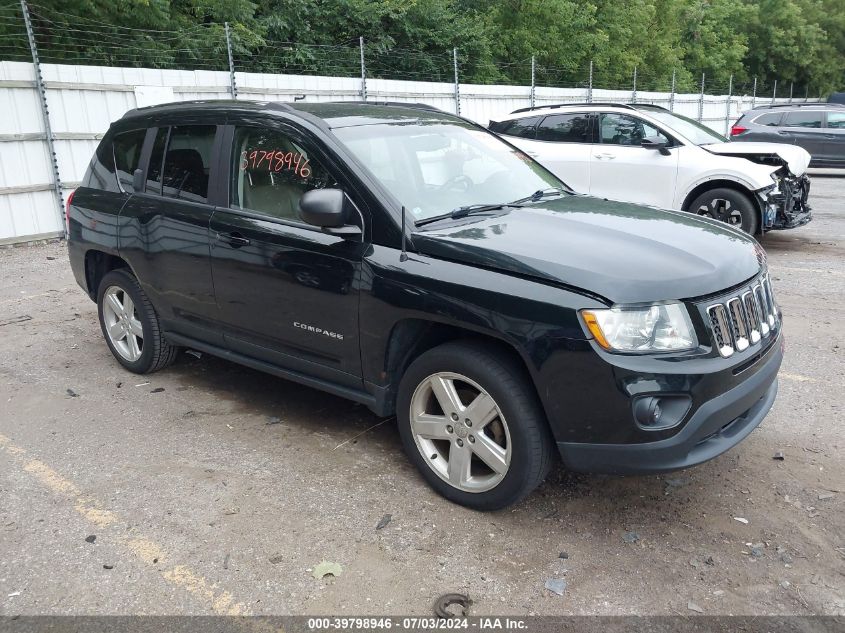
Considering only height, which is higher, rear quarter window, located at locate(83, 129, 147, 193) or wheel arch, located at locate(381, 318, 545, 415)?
rear quarter window, located at locate(83, 129, 147, 193)

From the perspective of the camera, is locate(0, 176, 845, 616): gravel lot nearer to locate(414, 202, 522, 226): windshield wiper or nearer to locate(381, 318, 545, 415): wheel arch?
locate(381, 318, 545, 415): wheel arch

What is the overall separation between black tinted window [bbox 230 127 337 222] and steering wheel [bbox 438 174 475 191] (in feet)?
2.01

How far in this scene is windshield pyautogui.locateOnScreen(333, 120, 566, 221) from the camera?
12.7 feet

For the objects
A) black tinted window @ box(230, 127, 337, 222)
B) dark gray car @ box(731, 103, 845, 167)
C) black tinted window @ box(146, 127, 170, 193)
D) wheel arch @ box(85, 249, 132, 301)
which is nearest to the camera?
black tinted window @ box(230, 127, 337, 222)

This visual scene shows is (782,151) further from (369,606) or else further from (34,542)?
(34,542)

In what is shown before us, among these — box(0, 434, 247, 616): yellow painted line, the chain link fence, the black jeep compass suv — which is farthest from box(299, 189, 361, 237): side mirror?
the chain link fence

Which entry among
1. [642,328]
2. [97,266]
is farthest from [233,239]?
[642,328]

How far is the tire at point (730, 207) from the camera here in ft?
29.6

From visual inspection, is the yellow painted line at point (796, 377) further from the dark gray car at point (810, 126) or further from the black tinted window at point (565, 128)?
the dark gray car at point (810, 126)

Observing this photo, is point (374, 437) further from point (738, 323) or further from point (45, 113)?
point (45, 113)

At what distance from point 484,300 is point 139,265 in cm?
284

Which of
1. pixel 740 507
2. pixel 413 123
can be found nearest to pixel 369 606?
pixel 740 507

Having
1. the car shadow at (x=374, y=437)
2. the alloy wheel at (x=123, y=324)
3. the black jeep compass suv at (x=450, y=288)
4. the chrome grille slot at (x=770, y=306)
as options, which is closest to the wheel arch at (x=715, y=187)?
the black jeep compass suv at (x=450, y=288)

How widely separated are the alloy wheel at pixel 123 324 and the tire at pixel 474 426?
2571 mm
